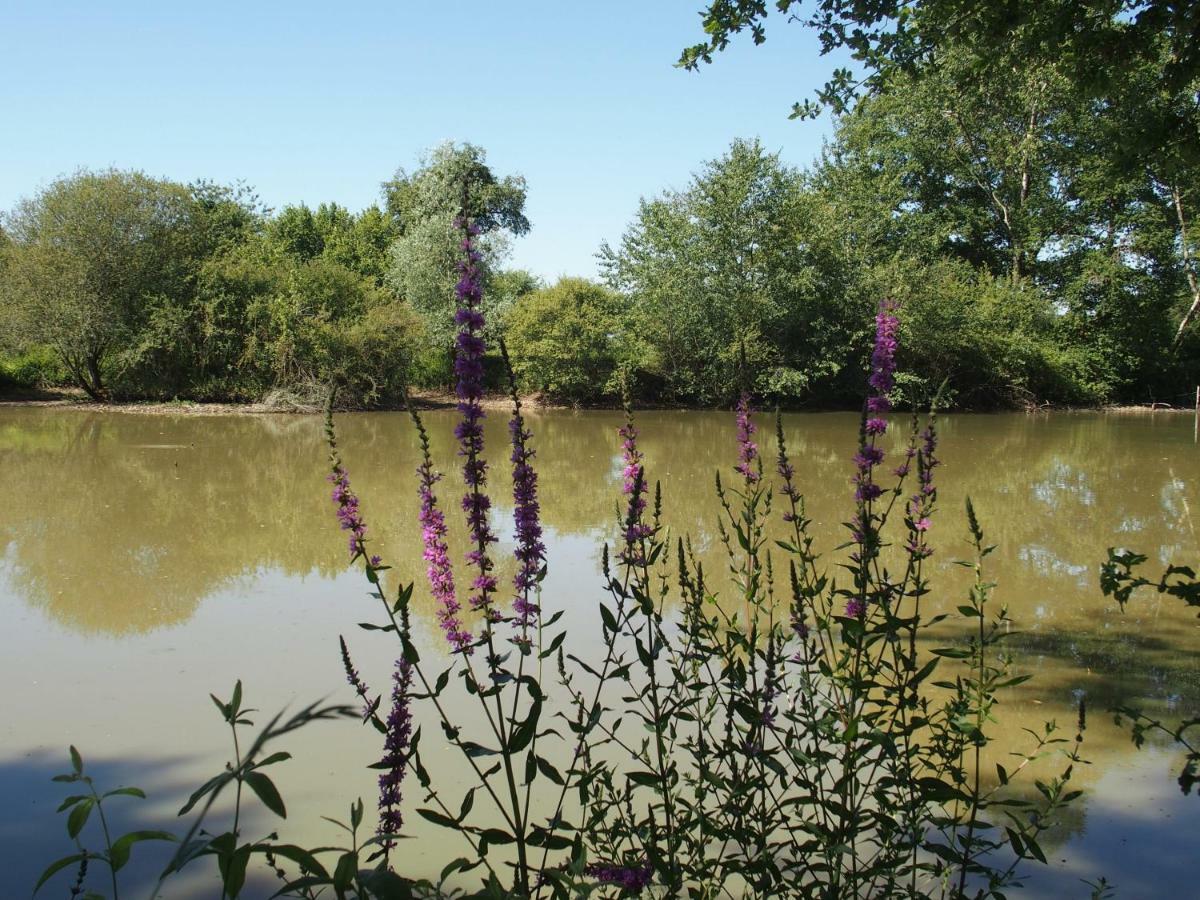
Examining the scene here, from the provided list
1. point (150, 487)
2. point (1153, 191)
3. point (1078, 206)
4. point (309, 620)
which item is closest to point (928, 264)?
point (1078, 206)

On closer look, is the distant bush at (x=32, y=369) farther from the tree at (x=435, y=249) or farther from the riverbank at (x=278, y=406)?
the tree at (x=435, y=249)

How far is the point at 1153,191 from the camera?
27.0 m

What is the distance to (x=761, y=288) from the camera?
23.8 metres

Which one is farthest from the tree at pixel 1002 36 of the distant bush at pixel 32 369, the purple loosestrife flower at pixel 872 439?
the distant bush at pixel 32 369

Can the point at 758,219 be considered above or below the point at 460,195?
above

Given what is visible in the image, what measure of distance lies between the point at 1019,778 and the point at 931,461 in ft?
7.35

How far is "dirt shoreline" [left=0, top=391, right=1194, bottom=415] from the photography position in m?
23.1

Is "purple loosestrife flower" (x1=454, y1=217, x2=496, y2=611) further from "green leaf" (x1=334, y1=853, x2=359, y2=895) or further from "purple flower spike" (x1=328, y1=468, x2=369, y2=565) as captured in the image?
"green leaf" (x1=334, y1=853, x2=359, y2=895)

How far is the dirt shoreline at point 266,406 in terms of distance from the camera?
75.7ft

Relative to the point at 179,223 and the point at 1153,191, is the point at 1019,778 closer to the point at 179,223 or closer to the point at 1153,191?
the point at 179,223

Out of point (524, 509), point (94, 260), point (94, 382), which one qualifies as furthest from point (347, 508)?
point (94, 382)

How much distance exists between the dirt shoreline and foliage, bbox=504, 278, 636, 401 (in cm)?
110

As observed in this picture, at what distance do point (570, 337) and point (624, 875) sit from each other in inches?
935

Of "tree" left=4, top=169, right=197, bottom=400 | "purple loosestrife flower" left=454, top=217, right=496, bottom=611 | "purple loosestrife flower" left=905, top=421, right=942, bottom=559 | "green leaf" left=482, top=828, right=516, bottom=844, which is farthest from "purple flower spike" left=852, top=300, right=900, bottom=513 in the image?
"tree" left=4, top=169, right=197, bottom=400
